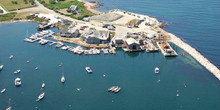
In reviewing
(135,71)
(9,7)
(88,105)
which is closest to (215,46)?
(135,71)

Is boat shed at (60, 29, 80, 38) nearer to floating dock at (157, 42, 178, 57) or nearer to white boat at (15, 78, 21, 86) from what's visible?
white boat at (15, 78, 21, 86)

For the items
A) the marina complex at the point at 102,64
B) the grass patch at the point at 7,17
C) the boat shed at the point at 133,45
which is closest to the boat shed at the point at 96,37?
the marina complex at the point at 102,64

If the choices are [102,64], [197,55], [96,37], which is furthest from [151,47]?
[96,37]

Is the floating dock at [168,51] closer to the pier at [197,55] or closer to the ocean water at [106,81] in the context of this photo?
the ocean water at [106,81]

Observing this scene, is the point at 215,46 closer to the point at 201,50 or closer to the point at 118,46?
the point at 201,50

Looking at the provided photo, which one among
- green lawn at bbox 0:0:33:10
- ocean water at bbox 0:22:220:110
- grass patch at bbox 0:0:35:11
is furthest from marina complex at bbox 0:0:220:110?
green lawn at bbox 0:0:33:10
